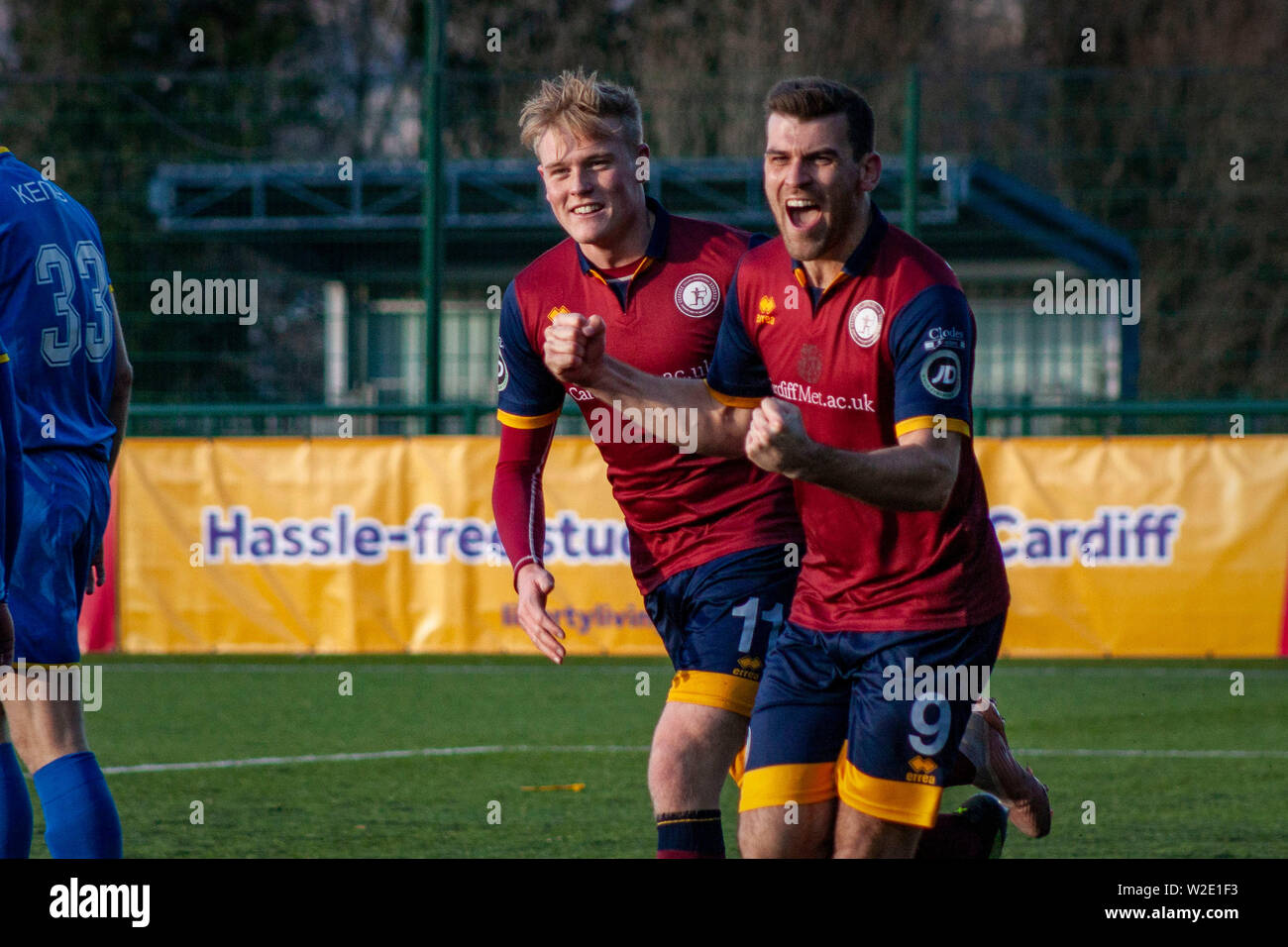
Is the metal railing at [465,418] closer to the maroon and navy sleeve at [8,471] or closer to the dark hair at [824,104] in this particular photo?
the dark hair at [824,104]

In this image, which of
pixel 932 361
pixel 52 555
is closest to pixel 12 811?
pixel 52 555

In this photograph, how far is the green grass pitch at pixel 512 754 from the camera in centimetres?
689

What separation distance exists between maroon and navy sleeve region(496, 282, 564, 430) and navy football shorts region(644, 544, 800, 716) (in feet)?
2.26

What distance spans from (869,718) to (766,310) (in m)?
1.11

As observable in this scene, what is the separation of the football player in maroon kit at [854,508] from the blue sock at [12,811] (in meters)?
1.81

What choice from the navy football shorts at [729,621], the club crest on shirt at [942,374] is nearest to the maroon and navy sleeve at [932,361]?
the club crest on shirt at [942,374]

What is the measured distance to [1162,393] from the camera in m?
21.4

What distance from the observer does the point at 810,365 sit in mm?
Answer: 4770

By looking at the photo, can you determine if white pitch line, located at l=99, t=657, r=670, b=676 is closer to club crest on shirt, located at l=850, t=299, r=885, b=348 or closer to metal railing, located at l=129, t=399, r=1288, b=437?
metal railing, located at l=129, t=399, r=1288, b=437

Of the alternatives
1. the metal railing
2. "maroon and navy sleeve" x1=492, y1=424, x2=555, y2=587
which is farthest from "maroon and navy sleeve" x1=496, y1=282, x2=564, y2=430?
the metal railing

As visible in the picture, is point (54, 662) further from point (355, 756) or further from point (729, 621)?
point (355, 756)

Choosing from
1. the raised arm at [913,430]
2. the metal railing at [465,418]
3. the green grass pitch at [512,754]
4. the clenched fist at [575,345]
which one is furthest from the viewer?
the metal railing at [465,418]

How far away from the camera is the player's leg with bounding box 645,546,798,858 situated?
5129 millimetres
